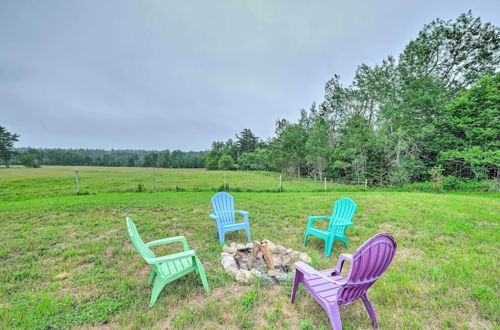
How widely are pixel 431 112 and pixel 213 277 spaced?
841 inches

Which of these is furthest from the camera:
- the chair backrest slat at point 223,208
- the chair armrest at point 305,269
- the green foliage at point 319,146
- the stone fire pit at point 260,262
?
the green foliage at point 319,146

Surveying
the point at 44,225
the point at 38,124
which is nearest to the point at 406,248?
the point at 44,225

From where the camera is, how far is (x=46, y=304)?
214cm

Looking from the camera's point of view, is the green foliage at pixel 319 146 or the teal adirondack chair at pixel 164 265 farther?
the green foliage at pixel 319 146

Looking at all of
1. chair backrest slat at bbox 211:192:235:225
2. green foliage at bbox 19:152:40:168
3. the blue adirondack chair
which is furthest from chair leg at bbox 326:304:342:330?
green foliage at bbox 19:152:40:168

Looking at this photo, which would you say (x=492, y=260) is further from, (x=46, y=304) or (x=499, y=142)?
(x=499, y=142)

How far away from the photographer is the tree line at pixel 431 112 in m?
13.8

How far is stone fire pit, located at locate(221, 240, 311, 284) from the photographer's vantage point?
105 inches

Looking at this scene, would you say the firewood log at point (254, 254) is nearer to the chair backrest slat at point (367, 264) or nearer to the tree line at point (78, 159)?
the chair backrest slat at point (367, 264)

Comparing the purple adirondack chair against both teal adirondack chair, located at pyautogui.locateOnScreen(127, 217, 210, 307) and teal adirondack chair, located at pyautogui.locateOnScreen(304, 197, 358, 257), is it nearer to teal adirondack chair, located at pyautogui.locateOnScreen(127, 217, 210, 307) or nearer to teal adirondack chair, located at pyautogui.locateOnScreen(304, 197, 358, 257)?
teal adirondack chair, located at pyautogui.locateOnScreen(127, 217, 210, 307)

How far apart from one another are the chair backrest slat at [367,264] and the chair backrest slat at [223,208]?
2803 mm

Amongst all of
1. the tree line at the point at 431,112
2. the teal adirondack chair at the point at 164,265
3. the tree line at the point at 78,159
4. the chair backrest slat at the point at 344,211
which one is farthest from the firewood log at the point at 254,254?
the tree line at the point at 78,159

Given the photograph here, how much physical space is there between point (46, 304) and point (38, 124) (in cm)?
3954

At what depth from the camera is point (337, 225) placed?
3559mm
